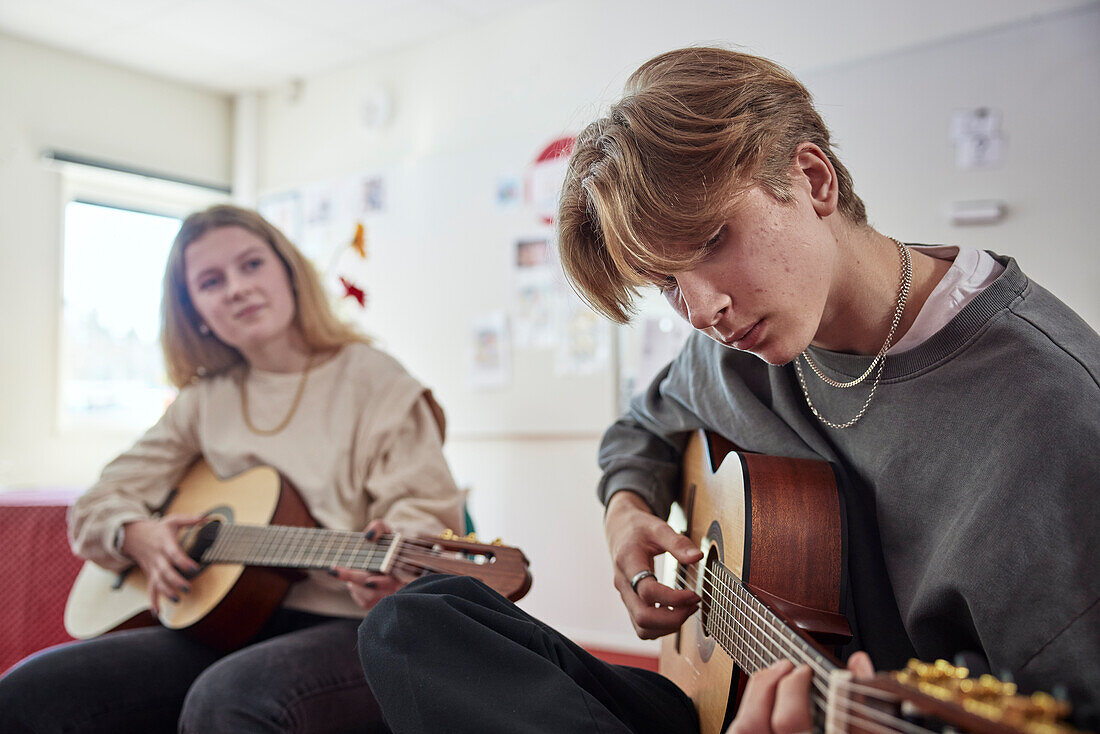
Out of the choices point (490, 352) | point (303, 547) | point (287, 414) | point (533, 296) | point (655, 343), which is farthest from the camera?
point (490, 352)

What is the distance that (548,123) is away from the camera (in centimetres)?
325

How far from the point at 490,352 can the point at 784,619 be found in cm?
274

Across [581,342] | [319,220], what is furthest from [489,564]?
[319,220]

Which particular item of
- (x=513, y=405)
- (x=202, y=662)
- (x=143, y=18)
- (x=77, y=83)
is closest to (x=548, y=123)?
(x=513, y=405)

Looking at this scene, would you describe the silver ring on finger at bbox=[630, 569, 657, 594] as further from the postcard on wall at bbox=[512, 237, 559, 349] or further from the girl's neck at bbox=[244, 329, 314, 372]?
the postcard on wall at bbox=[512, 237, 559, 349]

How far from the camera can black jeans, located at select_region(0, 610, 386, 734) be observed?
1170 millimetres

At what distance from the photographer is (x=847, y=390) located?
0.96m

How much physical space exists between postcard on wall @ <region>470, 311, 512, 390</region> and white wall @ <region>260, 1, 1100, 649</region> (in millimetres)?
64

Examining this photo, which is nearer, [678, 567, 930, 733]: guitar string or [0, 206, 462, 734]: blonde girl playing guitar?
[678, 567, 930, 733]: guitar string

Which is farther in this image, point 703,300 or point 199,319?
point 199,319

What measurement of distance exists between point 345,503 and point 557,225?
78 cm

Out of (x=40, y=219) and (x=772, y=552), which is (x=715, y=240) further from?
(x=40, y=219)

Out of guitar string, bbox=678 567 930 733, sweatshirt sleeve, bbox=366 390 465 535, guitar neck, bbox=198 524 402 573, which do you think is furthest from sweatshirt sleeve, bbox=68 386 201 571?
guitar string, bbox=678 567 930 733

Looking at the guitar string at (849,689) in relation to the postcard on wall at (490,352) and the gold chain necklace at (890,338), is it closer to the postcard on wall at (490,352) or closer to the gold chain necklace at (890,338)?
the gold chain necklace at (890,338)
